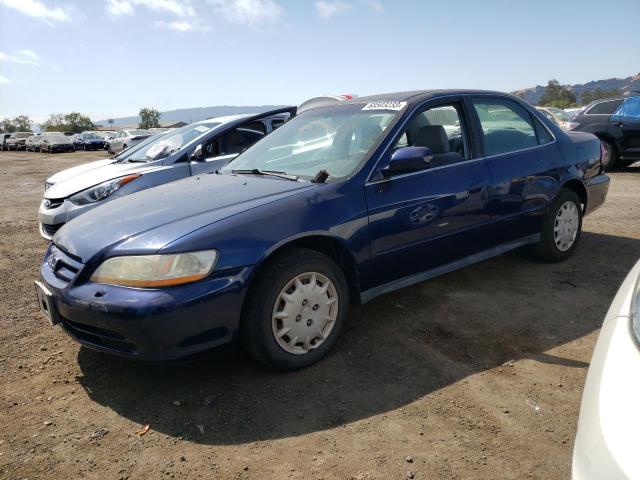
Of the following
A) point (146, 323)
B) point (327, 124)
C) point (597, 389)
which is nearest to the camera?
point (597, 389)

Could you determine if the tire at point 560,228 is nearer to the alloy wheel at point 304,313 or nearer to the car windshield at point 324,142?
the car windshield at point 324,142

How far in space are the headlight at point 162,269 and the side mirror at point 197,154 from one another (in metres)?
3.47

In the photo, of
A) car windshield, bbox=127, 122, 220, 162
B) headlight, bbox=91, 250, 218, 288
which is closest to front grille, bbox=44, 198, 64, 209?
car windshield, bbox=127, 122, 220, 162

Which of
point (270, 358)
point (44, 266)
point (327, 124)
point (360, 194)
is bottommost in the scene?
point (270, 358)

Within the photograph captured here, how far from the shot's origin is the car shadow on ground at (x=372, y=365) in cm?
252

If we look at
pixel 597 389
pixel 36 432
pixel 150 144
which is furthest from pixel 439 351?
pixel 150 144

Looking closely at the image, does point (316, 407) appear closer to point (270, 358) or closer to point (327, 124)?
point (270, 358)

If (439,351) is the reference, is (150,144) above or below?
Answer: above

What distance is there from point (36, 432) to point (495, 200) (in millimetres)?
3311

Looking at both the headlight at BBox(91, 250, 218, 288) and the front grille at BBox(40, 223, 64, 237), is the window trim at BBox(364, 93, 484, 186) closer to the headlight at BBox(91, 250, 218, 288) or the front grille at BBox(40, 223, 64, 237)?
the headlight at BBox(91, 250, 218, 288)

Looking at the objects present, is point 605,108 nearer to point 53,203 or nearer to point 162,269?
point 53,203

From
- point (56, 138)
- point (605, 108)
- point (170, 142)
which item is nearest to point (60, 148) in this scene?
point (56, 138)

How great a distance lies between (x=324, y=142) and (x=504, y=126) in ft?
5.33

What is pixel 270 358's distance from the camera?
275 cm
